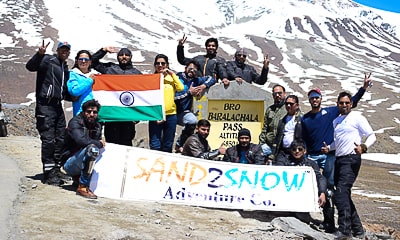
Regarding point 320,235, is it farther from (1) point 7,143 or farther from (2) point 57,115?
(1) point 7,143

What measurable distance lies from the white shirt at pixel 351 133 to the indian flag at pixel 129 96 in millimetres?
3372

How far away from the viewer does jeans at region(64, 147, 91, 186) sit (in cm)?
740

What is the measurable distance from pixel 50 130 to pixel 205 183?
2.64m

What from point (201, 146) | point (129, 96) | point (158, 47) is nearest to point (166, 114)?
point (129, 96)

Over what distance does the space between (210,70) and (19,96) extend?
60.7m

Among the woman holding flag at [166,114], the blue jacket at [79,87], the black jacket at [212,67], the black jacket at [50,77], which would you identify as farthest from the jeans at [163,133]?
the black jacket at [50,77]

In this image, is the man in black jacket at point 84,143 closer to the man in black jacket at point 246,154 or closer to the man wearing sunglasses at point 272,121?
the man in black jacket at point 246,154

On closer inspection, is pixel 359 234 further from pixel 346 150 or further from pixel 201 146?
pixel 201 146

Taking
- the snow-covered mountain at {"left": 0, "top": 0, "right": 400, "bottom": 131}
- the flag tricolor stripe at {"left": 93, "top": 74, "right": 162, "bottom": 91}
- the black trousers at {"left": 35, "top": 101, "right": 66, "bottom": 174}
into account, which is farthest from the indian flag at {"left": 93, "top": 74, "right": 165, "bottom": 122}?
the snow-covered mountain at {"left": 0, "top": 0, "right": 400, "bottom": 131}

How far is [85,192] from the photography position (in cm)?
745

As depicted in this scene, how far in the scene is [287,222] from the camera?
23.4 feet

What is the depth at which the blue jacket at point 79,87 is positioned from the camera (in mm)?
7809

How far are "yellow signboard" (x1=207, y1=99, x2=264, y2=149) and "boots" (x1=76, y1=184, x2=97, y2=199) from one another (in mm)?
2987

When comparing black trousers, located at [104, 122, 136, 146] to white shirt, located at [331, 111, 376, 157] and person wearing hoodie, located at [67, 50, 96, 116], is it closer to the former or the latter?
person wearing hoodie, located at [67, 50, 96, 116]
